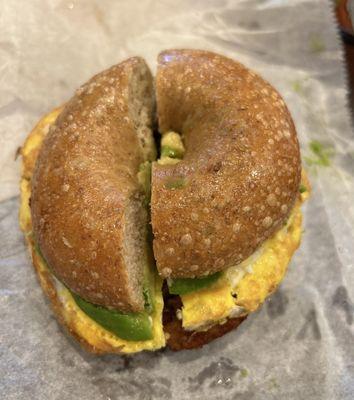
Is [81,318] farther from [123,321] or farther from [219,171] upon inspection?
[219,171]

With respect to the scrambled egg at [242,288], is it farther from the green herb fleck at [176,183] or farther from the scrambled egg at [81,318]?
the green herb fleck at [176,183]

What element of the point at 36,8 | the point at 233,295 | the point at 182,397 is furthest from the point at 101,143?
the point at 36,8

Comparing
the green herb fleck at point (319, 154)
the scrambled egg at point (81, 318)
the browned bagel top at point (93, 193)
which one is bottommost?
the scrambled egg at point (81, 318)

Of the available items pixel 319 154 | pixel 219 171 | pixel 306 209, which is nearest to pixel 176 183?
pixel 219 171

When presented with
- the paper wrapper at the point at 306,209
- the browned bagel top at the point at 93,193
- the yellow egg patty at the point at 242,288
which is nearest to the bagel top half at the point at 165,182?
the browned bagel top at the point at 93,193

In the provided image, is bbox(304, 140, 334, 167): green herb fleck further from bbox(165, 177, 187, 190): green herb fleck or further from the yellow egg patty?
bbox(165, 177, 187, 190): green herb fleck

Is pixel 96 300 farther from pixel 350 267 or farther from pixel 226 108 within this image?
pixel 350 267
